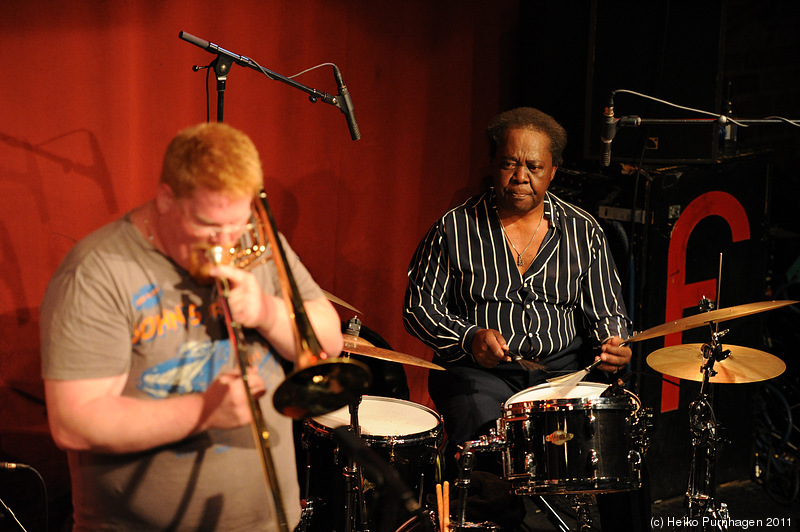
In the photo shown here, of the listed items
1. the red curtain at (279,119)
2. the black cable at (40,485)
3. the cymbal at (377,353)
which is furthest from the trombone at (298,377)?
the red curtain at (279,119)

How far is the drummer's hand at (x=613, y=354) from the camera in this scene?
3.04m

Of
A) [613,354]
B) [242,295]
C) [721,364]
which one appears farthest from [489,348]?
[242,295]

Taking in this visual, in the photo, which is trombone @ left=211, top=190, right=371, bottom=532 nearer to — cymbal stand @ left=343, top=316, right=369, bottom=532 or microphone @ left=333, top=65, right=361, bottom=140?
cymbal stand @ left=343, top=316, right=369, bottom=532

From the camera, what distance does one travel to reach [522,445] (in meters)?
2.67

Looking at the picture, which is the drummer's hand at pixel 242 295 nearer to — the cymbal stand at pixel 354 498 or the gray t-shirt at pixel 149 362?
the gray t-shirt at pixel 149 362

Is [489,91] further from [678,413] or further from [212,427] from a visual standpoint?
[212,427]

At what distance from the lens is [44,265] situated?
296 cm

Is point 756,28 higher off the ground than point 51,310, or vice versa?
point 756,28

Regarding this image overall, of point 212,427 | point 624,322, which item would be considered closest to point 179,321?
point 212,427

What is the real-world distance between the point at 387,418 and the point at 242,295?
5.16 ft

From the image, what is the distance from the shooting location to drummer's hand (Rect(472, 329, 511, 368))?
9.51ft

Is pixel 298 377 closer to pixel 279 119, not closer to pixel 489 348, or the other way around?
pixel 489 348

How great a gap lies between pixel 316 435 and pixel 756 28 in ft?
12.7

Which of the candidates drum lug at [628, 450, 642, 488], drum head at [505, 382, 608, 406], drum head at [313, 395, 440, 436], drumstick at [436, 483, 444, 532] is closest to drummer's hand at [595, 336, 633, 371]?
drum head at [505, 382, 608, 406]
